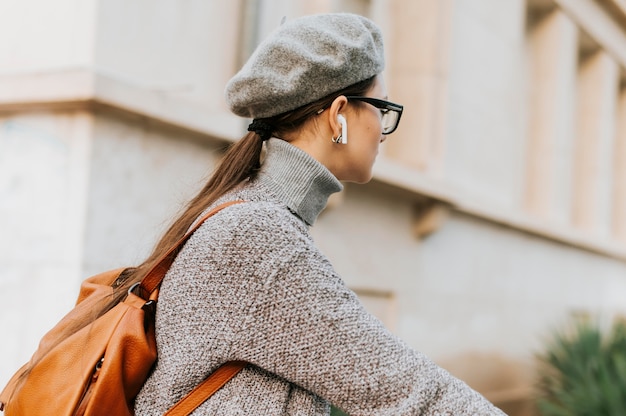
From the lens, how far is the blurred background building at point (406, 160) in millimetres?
A: 3711

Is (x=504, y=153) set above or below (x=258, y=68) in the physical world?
below

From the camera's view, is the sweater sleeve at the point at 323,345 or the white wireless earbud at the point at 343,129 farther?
the white wireless earbud at the point at 343,129

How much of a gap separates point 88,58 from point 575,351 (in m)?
5.01

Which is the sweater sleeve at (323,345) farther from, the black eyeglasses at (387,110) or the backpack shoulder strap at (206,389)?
the black eyeglasses at (387,110)

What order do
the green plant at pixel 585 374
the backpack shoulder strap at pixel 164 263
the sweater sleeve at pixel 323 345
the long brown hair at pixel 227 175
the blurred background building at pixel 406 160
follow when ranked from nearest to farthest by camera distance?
the sweater sleeve at pixel 323 345, the backpack shoulder strap at pixel 164 263, the long brown hair at pixel 227 175, the blurred background building at pixel 406 160, the green plant at pixel 585 374

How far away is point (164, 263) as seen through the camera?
153 cm

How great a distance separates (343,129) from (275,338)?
0.52m

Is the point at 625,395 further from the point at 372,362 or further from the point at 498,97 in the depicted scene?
the point at 372,362

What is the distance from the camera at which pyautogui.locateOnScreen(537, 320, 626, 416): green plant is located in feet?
19.9

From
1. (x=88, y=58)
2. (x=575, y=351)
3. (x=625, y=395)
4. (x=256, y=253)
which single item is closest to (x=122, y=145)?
(x=88, y=58)

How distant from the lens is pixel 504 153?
807 cm

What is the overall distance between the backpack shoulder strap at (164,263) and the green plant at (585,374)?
17.0ft

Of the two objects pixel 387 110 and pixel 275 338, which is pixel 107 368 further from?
pixel 387 110

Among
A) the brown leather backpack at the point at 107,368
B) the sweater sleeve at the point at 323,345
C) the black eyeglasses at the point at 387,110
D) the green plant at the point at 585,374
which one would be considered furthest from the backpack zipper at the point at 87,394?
the green plant at the point at 585,374
